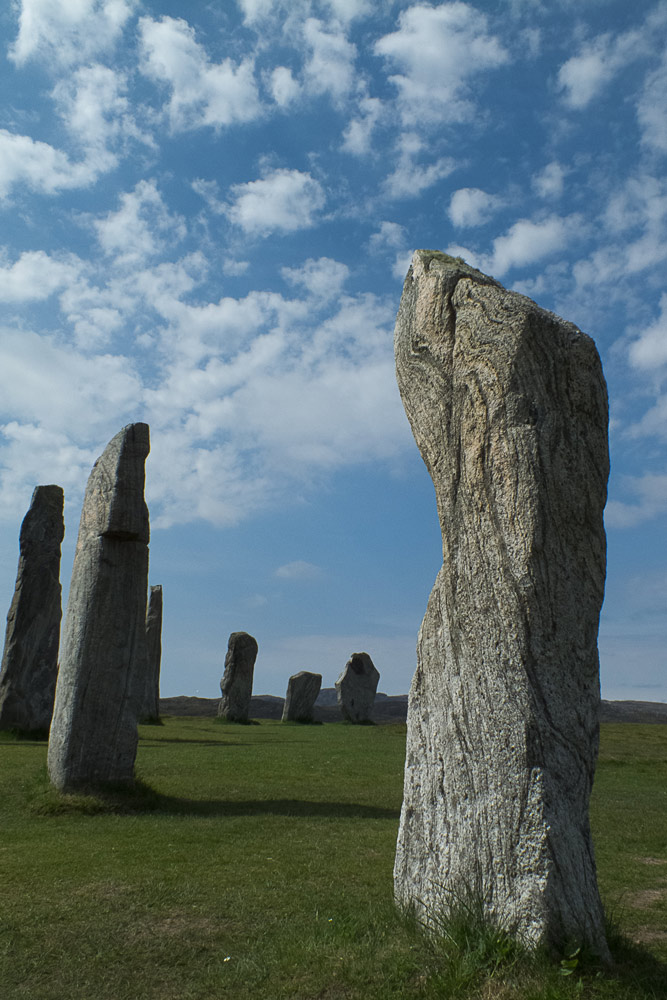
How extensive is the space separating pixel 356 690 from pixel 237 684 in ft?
19.9

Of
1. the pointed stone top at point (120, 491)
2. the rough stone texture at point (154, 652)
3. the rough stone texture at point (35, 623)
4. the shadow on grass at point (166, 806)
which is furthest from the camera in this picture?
the rough stone texture at point (154, 652)

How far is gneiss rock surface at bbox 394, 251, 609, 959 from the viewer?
13.3ft

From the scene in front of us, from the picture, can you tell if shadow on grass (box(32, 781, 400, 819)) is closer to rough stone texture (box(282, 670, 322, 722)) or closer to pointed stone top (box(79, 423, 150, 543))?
pointed stone top (box(79, 423, 150, 543))

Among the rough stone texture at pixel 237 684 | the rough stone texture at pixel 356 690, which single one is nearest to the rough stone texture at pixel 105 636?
the rough stone texture at pixel 237 684

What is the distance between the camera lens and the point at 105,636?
30.8 feet

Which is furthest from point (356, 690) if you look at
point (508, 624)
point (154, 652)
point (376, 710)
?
point (508, 624)

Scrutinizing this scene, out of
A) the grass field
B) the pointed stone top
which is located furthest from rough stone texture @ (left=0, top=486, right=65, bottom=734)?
the pointed stone top

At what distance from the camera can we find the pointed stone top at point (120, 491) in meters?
9.65

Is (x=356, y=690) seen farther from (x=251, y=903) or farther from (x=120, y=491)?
(x=251, y=903)

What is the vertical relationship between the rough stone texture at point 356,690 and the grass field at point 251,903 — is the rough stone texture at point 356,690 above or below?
above

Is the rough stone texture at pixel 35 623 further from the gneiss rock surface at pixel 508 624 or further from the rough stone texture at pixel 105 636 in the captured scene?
the gneiss rock surface at pixel 508 624

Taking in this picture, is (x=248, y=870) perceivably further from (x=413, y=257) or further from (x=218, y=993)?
(x=413, y=257)

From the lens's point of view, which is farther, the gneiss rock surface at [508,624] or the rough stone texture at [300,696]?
the rough stone texture at [300,696]

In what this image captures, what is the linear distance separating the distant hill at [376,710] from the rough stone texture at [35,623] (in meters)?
18.5
